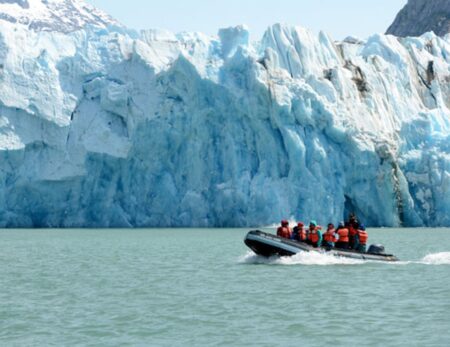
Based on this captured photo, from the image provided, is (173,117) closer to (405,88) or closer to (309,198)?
(309,198)

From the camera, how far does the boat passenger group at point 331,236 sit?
23.1 meters

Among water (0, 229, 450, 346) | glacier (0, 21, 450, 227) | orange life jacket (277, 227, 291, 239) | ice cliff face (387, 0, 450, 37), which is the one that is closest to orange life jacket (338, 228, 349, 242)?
water (0, 229, 450, 346)

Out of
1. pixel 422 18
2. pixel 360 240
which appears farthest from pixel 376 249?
pixel 422 18

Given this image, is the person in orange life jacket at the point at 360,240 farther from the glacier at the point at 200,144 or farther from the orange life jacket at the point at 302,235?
the glacier at the point at 200,144

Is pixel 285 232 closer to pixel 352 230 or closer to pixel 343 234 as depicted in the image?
pixel 343 234

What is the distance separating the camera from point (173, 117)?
149 ft

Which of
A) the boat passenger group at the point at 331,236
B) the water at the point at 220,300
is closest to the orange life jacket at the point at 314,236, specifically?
the boat passenger group at the point at 331,236

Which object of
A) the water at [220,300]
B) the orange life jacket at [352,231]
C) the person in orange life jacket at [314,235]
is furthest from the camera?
the orange life jacket at [352,231]

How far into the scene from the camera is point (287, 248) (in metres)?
23.0

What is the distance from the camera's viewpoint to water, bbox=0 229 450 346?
12594 millimetres

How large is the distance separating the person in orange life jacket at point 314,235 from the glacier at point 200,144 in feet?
67.2

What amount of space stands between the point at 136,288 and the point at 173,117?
91.0ft

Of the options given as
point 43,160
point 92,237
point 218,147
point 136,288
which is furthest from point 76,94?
point 136,288

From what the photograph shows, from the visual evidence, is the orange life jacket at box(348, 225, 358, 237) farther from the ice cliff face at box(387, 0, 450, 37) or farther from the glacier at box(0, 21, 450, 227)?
the ice cliff face at box(387, 0, 450, 37)
